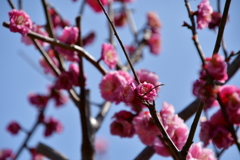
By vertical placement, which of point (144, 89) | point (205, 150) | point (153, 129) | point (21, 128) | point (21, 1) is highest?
point (21, 1)

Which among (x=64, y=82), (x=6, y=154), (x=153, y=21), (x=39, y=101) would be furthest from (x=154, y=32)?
(x=6, y=154)

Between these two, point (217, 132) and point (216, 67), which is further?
point (217, 132)

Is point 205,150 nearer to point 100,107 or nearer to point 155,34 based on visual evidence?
point 100,107

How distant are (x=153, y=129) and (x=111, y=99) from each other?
318mm

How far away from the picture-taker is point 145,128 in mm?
1285

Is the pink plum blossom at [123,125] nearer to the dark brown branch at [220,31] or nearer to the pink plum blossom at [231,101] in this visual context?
the pink plum blossom at [231,101]

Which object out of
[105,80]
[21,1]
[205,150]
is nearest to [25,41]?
[21,1]

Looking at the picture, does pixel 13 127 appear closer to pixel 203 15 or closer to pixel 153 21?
pixel 153 21

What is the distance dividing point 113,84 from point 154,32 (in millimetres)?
1818

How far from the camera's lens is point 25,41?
2043 mm

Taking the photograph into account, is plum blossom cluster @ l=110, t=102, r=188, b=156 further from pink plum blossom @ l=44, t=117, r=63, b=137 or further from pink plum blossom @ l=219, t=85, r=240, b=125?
pink plum blossom @ l=44, t=117, r=63, b=137

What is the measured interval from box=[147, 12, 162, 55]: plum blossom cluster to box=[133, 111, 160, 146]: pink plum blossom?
5.85 feet

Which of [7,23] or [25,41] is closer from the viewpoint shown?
[7,23]

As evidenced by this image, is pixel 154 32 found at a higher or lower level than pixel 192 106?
higher
